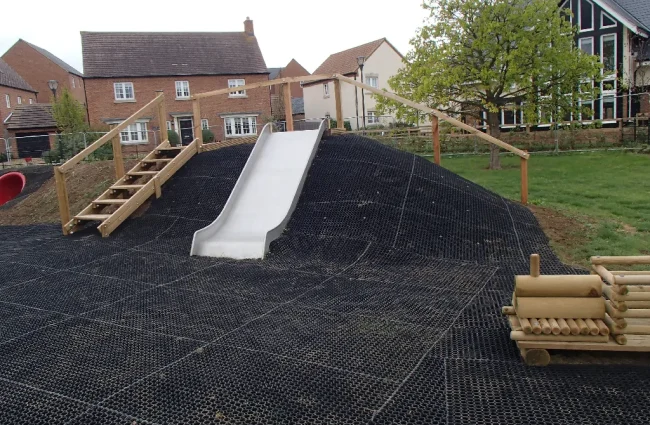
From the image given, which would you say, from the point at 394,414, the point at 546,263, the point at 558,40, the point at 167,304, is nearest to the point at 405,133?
the point at 558,40

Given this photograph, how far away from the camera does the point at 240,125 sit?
3644 cm

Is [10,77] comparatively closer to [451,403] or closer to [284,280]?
[284,280]

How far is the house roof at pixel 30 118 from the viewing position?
3678 cm

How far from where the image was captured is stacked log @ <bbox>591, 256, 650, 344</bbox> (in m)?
3.42

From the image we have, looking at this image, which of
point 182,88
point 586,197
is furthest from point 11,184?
point 182,88

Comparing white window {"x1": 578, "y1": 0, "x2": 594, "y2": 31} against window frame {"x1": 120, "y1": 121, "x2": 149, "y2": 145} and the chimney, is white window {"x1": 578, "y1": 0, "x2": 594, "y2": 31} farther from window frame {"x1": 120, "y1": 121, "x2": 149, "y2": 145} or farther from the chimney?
window frame {"x1": 120, "y1": 121, "x2": 149, "y2": 145}

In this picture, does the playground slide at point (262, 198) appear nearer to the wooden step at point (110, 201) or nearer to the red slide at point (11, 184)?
the wooden step at point (110, 201)

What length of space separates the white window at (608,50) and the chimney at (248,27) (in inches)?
894

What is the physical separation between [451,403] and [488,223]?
456 centimetres

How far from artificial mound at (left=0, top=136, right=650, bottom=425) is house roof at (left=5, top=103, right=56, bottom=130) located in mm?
32736

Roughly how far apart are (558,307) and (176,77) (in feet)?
115

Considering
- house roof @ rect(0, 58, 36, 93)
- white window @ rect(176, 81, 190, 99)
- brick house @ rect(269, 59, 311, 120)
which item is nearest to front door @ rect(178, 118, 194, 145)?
white window @ rect(176, 81, 190, 99)

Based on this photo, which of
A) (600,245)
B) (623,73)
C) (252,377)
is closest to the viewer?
(252,377)

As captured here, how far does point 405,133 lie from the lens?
2553cm
